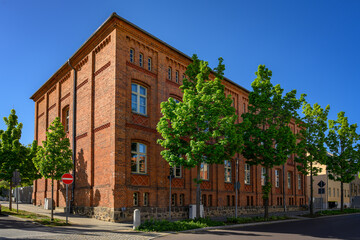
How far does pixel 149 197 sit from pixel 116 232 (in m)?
6.77

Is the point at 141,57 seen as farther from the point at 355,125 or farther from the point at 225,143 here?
the point at 355,125

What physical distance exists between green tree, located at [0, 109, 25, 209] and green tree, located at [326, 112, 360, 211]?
1271 inches

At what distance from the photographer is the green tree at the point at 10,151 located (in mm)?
25172

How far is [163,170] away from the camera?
2330 cm

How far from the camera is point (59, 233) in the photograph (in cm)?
1452

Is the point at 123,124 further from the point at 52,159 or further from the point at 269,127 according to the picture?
the point at 269,127

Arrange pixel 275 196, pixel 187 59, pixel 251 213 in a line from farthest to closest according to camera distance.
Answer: pixel 275 196, pixel 251 213, pixel 187 59

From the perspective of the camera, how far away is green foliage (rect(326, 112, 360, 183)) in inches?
1538

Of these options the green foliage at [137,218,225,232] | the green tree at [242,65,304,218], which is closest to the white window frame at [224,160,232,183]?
the green tree at [242,65,304,218]

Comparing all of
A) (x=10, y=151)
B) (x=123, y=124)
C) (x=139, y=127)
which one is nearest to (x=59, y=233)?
(x=123, y=124)

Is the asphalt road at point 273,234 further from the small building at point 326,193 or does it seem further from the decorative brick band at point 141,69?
the small building at point 326,193

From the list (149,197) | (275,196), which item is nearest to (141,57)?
(149,197)

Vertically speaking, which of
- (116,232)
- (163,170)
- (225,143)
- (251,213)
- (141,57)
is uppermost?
(141,57)

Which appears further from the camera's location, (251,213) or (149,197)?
(251,213)
